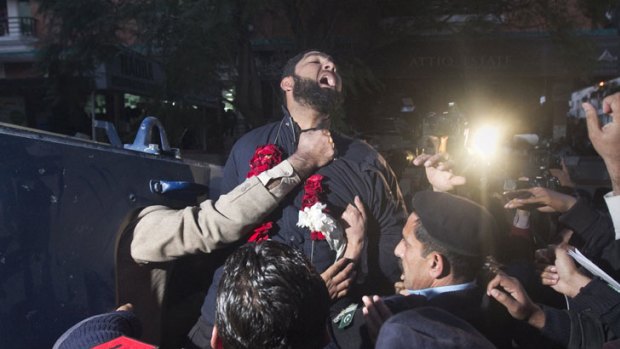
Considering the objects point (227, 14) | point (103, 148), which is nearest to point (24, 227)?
point (103, 148)

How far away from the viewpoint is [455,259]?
1781 millimetres

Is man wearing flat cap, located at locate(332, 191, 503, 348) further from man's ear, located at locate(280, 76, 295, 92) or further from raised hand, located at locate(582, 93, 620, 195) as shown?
man's ear, located at locate(280, 76, 295, 92)

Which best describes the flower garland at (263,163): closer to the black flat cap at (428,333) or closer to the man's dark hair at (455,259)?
the man's dark hair at (455,259)

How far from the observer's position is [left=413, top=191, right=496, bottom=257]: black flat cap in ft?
5.75

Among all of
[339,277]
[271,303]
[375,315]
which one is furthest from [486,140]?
[271,303]

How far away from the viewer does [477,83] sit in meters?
11.0

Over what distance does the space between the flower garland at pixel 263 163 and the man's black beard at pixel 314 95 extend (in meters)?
0.28

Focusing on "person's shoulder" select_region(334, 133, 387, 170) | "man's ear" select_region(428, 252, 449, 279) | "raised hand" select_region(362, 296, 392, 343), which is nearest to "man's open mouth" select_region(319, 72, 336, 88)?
"person's shoulder" select_region(334, 133, 387, 170)

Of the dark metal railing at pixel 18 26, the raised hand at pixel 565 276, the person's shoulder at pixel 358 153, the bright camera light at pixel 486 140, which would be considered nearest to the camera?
the raised hand at pixel 565 276

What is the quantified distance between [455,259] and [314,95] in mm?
908

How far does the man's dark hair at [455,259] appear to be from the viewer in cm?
178

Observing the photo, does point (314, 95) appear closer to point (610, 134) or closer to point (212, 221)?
point (212, 221)

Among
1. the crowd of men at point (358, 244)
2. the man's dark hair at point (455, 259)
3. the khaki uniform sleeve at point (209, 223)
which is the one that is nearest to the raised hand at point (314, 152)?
the crowd of men at point (358, 244)

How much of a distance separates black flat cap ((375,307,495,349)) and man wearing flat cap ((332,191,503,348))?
46cm
